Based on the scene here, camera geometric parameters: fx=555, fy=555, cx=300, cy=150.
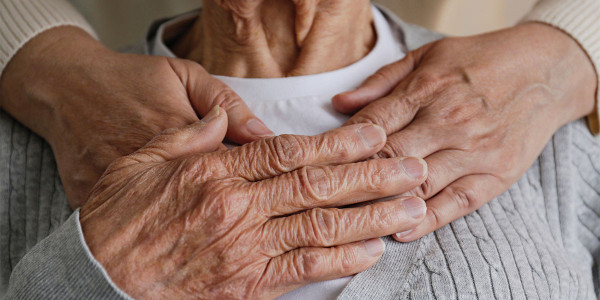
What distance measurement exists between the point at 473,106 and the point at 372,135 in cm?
24

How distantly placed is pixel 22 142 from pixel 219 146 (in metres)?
0.54

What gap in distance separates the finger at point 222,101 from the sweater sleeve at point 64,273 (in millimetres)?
271

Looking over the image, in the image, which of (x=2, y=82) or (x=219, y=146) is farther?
(x=2, y=82)

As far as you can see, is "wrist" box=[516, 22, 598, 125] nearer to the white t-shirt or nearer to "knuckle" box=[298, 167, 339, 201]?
the white t-shirt

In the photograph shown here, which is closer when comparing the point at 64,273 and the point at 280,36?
the point at 64,273

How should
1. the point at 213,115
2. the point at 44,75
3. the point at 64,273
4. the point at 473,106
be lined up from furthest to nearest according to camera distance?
the point at 44,75, the point at 473,106, the point at 213,115, the point at 64,273

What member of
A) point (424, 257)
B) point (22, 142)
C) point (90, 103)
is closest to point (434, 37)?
point (424, 257)

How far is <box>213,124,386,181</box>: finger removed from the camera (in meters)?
0.78

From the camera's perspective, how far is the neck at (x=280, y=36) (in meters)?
0.97

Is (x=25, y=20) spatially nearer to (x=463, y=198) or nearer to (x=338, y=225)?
(x=338, y=225)

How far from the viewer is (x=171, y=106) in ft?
3.02

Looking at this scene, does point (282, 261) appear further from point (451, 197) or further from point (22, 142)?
point (22, 142)

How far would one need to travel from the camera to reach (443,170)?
2.93 ft

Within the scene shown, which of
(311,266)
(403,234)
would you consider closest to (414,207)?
(403,234)
